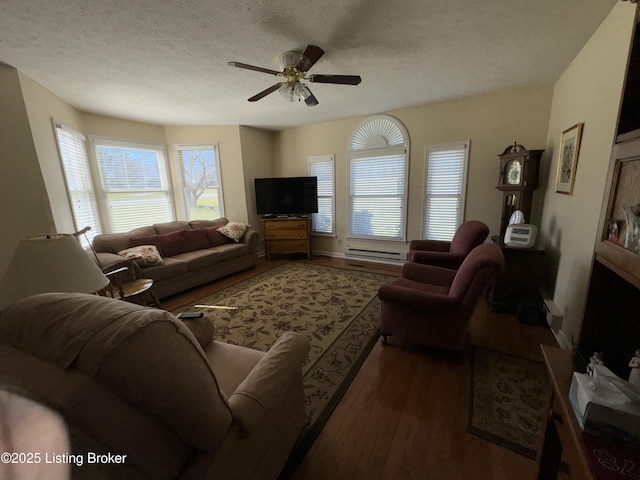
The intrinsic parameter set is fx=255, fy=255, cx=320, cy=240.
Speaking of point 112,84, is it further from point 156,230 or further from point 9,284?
point 9,284

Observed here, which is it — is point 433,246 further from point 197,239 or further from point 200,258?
point 197,239

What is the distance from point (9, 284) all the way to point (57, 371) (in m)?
0.80

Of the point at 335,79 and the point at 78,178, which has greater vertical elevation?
the point at 335,79

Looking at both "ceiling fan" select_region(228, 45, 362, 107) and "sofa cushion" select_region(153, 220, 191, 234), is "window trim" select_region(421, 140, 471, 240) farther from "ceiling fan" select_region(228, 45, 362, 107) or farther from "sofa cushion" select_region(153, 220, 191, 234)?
"sofa cushion" select_region(153, 220, 191, 234)

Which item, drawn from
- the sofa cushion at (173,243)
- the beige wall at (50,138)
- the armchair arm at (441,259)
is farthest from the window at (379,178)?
the beige wall at (50,138)

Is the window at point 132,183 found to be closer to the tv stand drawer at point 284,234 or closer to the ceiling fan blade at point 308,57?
the tv stand drawer at point 284,234

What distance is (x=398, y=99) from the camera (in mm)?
3434

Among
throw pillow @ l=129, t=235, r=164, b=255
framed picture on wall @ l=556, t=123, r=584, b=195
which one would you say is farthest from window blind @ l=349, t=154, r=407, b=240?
throw pillow @ l=129, t=235, r=164, b=255

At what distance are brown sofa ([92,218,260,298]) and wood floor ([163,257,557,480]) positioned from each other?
8.62ft

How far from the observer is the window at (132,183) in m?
3.84

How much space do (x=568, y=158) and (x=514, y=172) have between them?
0.61m

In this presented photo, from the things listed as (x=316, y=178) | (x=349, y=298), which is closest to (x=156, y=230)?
(x=316, y=178)

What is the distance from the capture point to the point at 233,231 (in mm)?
4309

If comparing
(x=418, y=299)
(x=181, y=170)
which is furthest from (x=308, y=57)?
(x=181, y=170)
